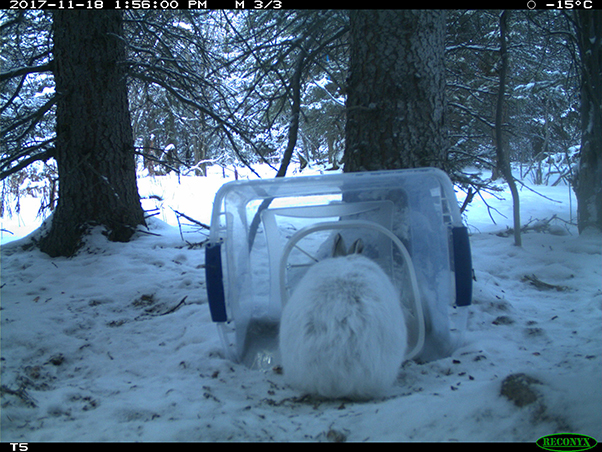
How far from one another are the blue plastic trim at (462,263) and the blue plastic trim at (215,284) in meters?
1.33

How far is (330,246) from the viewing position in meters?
2.75

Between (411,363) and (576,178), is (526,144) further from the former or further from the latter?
(411,363)

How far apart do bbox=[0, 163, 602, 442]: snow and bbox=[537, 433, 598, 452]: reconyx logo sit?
0.08 feet

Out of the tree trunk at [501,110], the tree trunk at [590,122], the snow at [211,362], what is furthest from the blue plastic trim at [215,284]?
the tree trunk at [590,122]

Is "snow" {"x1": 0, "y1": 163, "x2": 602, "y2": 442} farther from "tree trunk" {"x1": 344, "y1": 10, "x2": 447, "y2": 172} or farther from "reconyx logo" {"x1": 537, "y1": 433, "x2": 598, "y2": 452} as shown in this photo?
"tree trunk" {"x1": 344, "y1": 10, "x2": 447, "y2": 172}

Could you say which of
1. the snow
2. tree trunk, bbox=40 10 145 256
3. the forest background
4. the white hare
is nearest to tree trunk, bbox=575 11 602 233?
the forest background

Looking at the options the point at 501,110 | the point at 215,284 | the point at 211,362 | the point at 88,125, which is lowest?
the point at 211,362

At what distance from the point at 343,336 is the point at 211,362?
0.94m

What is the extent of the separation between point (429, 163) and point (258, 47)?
1321 millimetres

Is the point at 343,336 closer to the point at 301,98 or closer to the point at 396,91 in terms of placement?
the point at 396,91

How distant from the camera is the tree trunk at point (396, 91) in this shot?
6.15 ft

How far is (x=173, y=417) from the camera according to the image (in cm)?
161

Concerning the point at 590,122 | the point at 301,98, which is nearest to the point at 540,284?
the point at 590,122

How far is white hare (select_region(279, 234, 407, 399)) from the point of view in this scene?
1727mm
